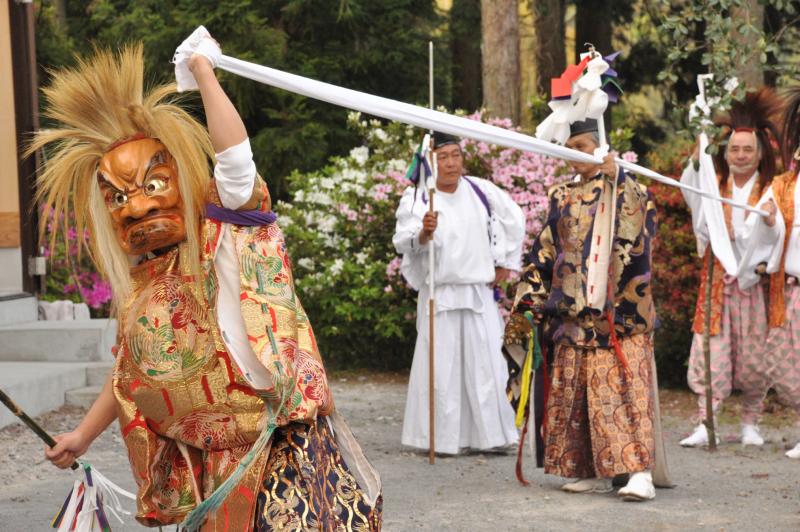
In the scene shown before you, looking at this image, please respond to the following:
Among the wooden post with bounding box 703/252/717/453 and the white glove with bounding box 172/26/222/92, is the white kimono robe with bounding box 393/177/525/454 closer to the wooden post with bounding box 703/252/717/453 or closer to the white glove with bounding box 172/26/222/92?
the wooden post with bounding box 703/252/717/453

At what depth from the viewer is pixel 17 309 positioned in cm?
1014

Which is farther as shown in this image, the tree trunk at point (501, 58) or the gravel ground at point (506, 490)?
the tree trunk at point (501, 58)

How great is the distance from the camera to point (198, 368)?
11.3 feet

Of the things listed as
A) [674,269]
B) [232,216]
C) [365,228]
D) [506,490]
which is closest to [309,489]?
[232,216]

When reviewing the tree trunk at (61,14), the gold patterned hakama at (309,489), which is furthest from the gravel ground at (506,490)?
the tree trunk at (61,14)

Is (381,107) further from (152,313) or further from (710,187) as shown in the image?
(710,187)

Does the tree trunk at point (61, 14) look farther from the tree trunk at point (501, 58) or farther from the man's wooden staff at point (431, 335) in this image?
the man's wooden staff at point (431, 335)

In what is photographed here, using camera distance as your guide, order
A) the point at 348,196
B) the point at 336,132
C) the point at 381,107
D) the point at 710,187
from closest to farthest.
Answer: the point at 381,107 < the point at 710,187 < the point at 348,196 < the point at 336,132

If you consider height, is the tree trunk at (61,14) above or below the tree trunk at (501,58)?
above

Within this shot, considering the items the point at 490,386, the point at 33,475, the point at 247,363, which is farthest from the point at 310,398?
the point at 490,386

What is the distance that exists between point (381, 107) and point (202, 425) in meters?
1.13

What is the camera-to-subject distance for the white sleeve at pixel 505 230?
846 centimetres

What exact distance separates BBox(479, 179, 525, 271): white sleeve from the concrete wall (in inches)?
163

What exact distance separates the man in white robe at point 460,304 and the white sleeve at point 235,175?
483 cm
